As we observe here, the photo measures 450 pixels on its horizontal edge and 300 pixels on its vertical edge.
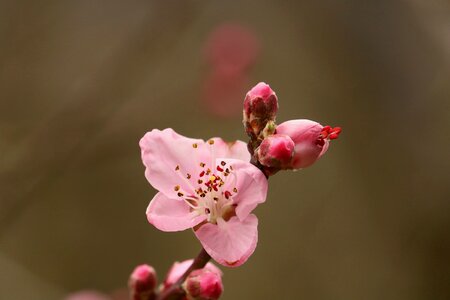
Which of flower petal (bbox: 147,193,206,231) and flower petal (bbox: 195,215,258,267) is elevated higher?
flower petal (bbox: 147,193,206,231)

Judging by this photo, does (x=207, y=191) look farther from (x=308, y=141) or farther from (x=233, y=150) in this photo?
(x=308, y=141)

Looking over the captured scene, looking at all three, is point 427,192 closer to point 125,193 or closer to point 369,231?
point 369,231

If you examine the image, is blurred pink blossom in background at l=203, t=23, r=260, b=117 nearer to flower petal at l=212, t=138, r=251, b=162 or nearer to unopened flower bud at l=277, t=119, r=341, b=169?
flower petal at l=212, t=138, r=251, b=162

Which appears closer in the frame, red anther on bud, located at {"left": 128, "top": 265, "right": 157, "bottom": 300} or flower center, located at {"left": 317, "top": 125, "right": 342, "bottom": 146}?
flower center, located at {"left": 317, "top": 125, "right": 342, "bottom": 146}

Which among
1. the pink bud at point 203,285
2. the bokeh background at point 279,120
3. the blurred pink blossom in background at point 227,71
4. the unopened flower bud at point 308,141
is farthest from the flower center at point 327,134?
the blurred pink blossom in background at point 227,71

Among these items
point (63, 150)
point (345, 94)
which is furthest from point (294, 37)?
point (63, 150)

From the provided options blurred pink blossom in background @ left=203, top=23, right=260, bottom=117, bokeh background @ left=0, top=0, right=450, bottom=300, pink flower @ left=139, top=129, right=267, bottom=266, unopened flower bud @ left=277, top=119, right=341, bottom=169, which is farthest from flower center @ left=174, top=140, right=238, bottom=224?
blurred pink blossom in background @ left=203, top=23, right=260, bottom=117
